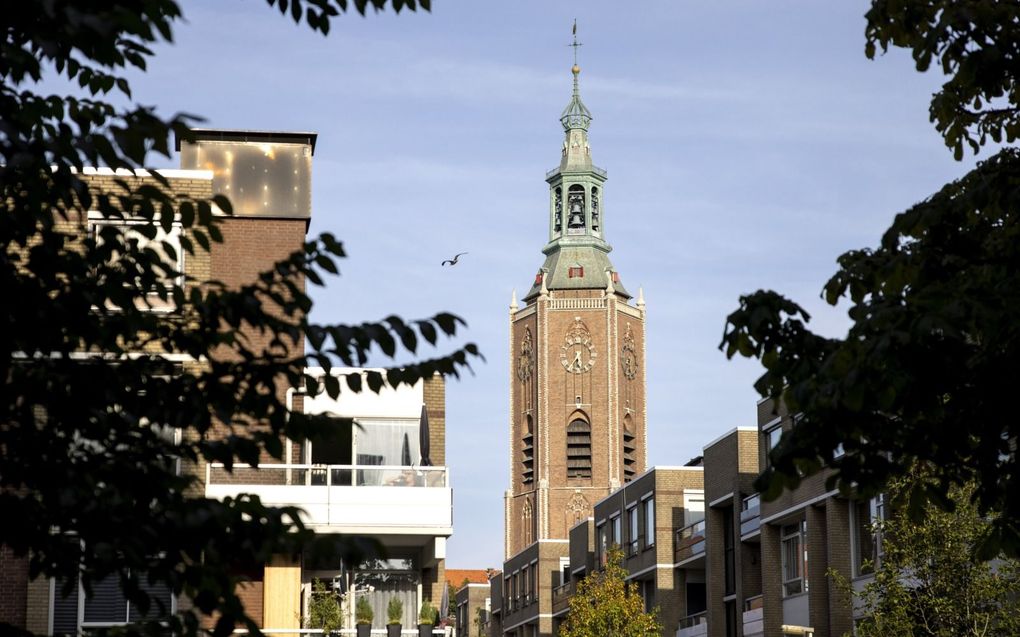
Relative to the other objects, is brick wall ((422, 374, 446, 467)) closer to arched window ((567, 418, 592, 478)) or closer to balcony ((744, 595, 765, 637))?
balcony ((744, 595, 765, 637))

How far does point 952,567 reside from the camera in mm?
29547

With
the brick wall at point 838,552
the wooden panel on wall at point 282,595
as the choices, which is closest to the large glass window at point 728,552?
the brick wall at point 838,552

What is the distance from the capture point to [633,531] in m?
66.8

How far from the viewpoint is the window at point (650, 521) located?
63469 mm

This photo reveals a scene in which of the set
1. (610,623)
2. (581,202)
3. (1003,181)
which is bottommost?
(610,623)

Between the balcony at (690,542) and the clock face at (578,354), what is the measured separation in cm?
6742

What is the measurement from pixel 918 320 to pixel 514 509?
121m

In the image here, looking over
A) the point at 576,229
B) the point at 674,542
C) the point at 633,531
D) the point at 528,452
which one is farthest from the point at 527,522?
the point at 674,542

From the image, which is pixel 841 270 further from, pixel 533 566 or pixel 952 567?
pixel 533 566

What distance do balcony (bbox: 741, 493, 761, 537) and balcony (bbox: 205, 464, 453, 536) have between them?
1035 inches

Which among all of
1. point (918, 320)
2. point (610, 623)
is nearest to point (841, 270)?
point (918, 320)

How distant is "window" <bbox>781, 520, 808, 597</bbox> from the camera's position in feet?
157

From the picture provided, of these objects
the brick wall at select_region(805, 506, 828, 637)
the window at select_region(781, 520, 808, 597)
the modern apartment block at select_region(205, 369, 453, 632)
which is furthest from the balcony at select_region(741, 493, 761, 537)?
the modern apartment block at select_region(205, 369, 453, 632)

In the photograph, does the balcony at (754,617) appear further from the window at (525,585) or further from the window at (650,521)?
the window at (525,585)
